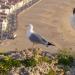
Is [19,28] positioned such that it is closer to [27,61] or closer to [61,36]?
[61,36]

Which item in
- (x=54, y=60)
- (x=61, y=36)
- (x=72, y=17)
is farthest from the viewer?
(x=72, y=17)

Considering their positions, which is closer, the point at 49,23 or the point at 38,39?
the point at 38,39

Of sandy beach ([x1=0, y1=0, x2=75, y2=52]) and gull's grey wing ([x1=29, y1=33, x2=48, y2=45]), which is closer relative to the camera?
gull's grey wing ([x1=29, y1=33, x2=48, y2=45])

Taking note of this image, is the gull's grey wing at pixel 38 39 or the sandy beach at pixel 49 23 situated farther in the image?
the sandy beach at pixel 49 23

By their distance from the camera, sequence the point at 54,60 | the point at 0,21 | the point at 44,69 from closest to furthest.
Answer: the point at 44,69
the point at 54,60
the point at 0,21

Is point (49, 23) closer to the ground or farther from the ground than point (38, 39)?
farther from the ground

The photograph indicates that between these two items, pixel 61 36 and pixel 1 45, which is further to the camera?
pixel 61 36

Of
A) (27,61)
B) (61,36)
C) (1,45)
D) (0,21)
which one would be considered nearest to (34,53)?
(27,61)
